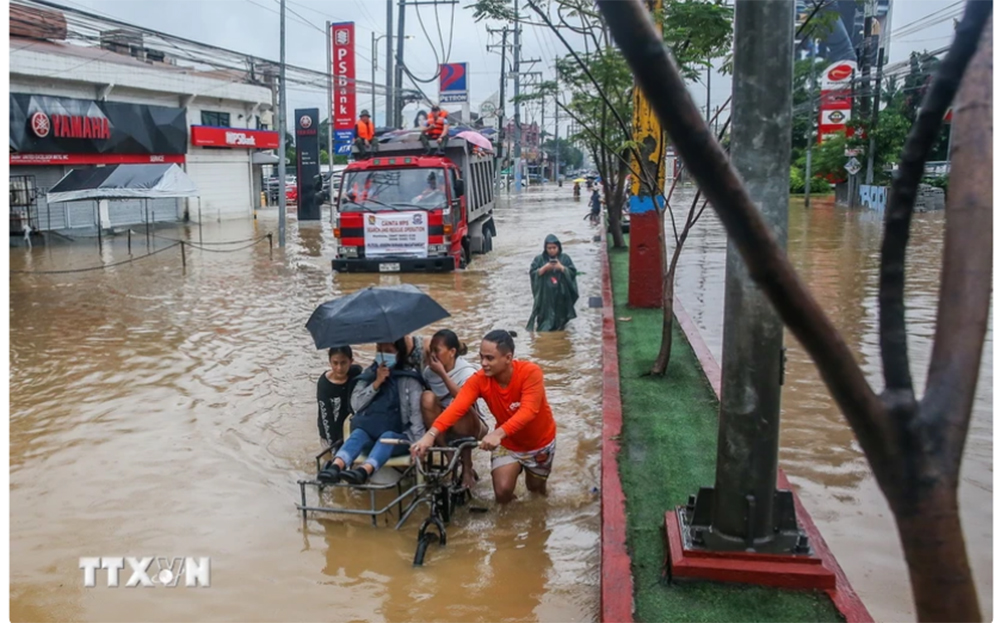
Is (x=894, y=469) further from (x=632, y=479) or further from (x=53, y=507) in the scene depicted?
(x=53, y=507)

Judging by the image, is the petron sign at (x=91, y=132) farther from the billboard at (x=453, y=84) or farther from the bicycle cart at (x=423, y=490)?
the bicycle cart at (x=423, y=490)

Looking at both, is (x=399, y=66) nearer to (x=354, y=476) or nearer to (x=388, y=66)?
(x=388, y=66)

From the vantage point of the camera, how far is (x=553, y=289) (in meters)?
10.9

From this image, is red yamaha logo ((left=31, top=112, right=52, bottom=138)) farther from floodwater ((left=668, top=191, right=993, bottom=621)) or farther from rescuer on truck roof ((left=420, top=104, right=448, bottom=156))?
floodwater ((left=668, top=191, right=993, bottom=621))

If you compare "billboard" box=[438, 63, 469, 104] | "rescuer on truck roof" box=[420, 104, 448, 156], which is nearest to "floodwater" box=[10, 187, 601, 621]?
"rescuer on truck roof" box=[420, 104, 448, 156]

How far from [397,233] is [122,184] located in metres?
8.23

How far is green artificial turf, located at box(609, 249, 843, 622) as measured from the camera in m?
4.13

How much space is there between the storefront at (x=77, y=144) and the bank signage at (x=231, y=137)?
135cm

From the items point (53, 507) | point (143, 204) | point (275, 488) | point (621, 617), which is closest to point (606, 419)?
point (275, 488)

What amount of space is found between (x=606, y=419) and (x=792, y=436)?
1.48 meters

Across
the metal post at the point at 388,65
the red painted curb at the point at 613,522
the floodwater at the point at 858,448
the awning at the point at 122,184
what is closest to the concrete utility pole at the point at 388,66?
the metal post at the point at 388,65

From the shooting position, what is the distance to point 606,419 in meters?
6.97

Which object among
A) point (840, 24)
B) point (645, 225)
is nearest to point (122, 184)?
point (645, 225)

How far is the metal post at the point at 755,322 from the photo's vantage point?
13.3 ft
